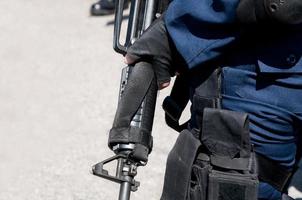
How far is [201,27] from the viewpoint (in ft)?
6.08

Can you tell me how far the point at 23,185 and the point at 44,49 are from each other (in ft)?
5.77

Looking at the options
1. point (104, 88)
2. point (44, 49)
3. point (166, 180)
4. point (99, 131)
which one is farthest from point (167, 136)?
point (166, 180)

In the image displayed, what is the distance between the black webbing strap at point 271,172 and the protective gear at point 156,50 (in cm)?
36

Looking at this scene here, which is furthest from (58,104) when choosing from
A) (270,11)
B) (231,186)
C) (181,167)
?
(270,11)

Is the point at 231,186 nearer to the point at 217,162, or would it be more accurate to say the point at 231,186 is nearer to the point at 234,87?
the point at 217,162

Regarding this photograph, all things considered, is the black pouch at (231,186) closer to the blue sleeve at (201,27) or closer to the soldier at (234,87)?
the soldier at (234,87)

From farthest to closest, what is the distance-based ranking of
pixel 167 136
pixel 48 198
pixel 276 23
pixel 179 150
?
1. pixel 167 136
2. pixel 48 198
3. pixel 179 150
4. pixel 276 23

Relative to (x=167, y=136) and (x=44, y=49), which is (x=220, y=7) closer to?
(x=167, y=136)

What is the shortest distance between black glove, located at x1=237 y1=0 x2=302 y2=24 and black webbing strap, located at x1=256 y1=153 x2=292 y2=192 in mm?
394

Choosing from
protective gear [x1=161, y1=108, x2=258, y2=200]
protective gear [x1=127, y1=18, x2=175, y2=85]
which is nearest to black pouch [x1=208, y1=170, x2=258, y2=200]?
protective gear [x1=161, y1=108, x2=258, y2=200]

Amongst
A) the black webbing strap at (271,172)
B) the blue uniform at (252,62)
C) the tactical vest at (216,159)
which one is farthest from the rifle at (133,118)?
the black webbing strap at (271,172)

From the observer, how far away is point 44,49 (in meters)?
5.25

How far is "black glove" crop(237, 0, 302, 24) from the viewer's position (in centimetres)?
169

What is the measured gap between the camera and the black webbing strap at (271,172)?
1.92 meters
